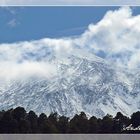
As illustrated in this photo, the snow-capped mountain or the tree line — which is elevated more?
the snow-capped mountain

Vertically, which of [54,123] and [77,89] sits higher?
[77,89]

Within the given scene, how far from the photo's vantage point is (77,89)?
20.4ft

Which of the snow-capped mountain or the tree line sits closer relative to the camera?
the tree line

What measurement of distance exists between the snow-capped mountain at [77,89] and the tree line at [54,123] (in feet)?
0.27

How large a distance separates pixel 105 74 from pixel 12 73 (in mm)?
1044

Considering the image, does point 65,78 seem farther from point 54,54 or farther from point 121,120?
point 121,120

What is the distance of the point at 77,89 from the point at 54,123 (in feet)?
1.76

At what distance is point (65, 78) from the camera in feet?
20.6

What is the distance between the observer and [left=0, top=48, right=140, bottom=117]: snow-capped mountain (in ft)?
19.7

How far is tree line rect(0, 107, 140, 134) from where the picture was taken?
581 centimetres

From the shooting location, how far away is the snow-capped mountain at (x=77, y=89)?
600 centimetres

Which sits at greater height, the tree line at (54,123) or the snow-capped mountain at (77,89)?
the snow-capped mountain at (77,89)

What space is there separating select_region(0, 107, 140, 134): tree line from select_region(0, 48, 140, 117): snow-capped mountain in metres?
0.08

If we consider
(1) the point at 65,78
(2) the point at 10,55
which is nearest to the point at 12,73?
(2) the point at 10,55
